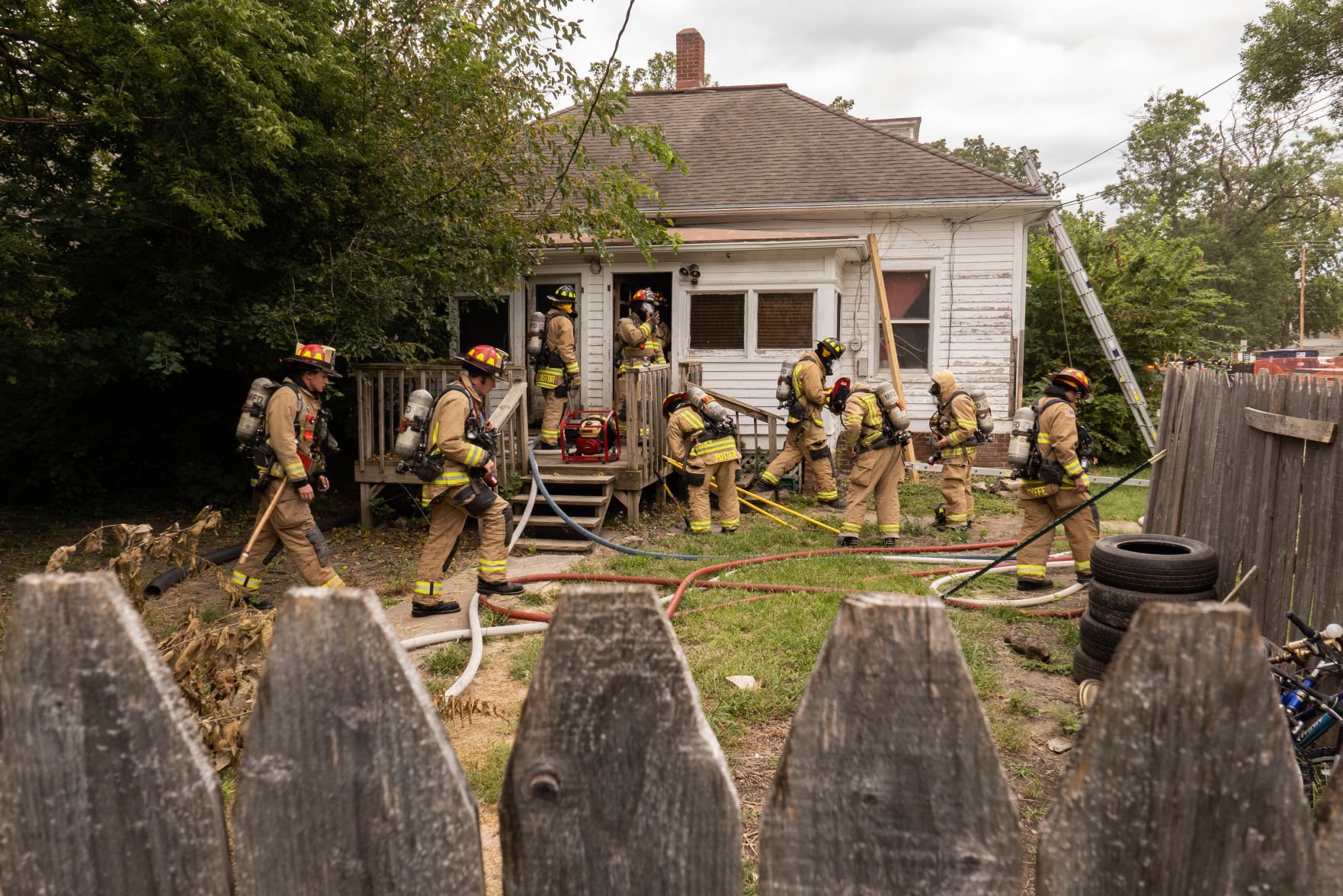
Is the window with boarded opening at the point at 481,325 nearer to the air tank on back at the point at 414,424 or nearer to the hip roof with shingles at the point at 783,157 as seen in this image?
the hip roof with shingles at the point at 783,157

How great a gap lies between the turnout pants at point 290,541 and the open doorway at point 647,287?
7.42m

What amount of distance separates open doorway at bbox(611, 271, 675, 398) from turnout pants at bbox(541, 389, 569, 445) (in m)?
2.28

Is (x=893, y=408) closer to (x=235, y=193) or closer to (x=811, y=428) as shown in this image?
(x=811, y=428)

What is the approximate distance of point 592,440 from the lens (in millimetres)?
10820

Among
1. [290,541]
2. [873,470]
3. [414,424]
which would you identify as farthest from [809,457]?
[290,541]

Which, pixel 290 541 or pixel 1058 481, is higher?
pixel 1058 481

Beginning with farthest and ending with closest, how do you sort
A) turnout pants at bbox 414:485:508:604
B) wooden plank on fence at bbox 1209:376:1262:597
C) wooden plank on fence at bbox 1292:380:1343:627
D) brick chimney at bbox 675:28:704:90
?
1. brick chimney at bbox 675:28:704:90
2. turnout pants at bbox 414:485:508:604
3. wooden plank on fence at bbox 1209:376:1262:597
4. wooden plank on fence at bbox 1292:380:1343:627

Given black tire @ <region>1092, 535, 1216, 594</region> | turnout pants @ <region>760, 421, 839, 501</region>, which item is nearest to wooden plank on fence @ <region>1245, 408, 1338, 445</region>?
black tire @ <region>1092, 535, 1216, 594</region>

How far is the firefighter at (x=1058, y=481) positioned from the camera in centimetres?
737

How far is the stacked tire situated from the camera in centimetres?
471

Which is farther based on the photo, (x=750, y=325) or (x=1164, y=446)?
(x=750, y=325)

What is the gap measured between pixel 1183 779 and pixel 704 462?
9.16 metres

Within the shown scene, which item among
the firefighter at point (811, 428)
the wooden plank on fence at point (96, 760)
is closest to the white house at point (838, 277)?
the firefighter at point (811, 428)

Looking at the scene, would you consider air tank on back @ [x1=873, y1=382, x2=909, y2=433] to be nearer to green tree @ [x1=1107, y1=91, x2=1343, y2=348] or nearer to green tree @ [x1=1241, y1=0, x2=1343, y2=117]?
green tree @ [x1=1241, y1=0, x2=1343, y2=117]
